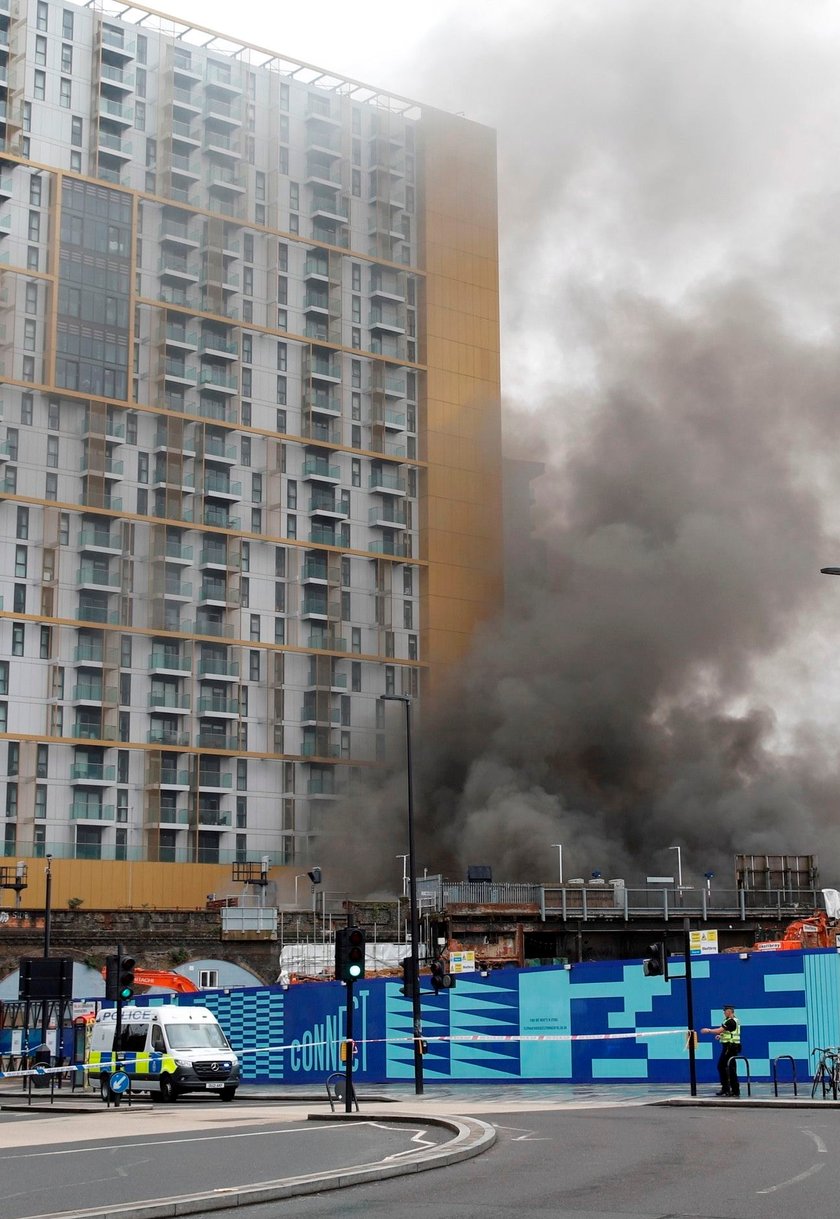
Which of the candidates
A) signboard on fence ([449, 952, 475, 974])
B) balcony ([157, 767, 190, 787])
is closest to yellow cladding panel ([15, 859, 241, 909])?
balcony ([157, 767, 190, 787])

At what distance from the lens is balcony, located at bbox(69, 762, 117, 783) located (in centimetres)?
9662

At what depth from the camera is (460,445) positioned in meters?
118

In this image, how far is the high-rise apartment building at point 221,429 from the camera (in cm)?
9888

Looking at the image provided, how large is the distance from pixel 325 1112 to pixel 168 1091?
1127cm

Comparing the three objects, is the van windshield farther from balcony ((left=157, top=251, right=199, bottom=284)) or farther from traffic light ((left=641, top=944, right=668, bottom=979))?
balcony ((left=157, top=251, right=199, bottom=284))

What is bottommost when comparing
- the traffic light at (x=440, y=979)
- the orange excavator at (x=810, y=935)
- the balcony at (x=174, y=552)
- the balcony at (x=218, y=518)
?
the traffic light at (x=440, y=979)

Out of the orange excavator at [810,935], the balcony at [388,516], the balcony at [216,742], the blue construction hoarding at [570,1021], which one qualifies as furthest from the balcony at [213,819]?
the orange excavator at [810,935]

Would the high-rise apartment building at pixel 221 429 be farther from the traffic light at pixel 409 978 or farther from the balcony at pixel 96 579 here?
the traffic light at pixel 409 978

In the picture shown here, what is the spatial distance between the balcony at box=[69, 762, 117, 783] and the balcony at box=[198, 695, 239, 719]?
774 centimetres

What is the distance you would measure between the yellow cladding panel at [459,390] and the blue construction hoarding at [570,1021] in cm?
6793

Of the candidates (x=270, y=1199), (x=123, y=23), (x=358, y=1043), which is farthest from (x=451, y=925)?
(x=123, y=23)

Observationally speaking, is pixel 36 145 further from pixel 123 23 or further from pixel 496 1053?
pixel 496 1053

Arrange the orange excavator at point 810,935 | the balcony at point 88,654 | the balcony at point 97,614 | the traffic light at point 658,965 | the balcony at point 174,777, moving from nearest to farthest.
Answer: the traffic light at point 658,965 → the orange excavator at point 810,935 → the balcony at point 88,654 → the balcony at point 97,614 → the balcony at point 174,777

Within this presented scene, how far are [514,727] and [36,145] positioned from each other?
5012 cm
